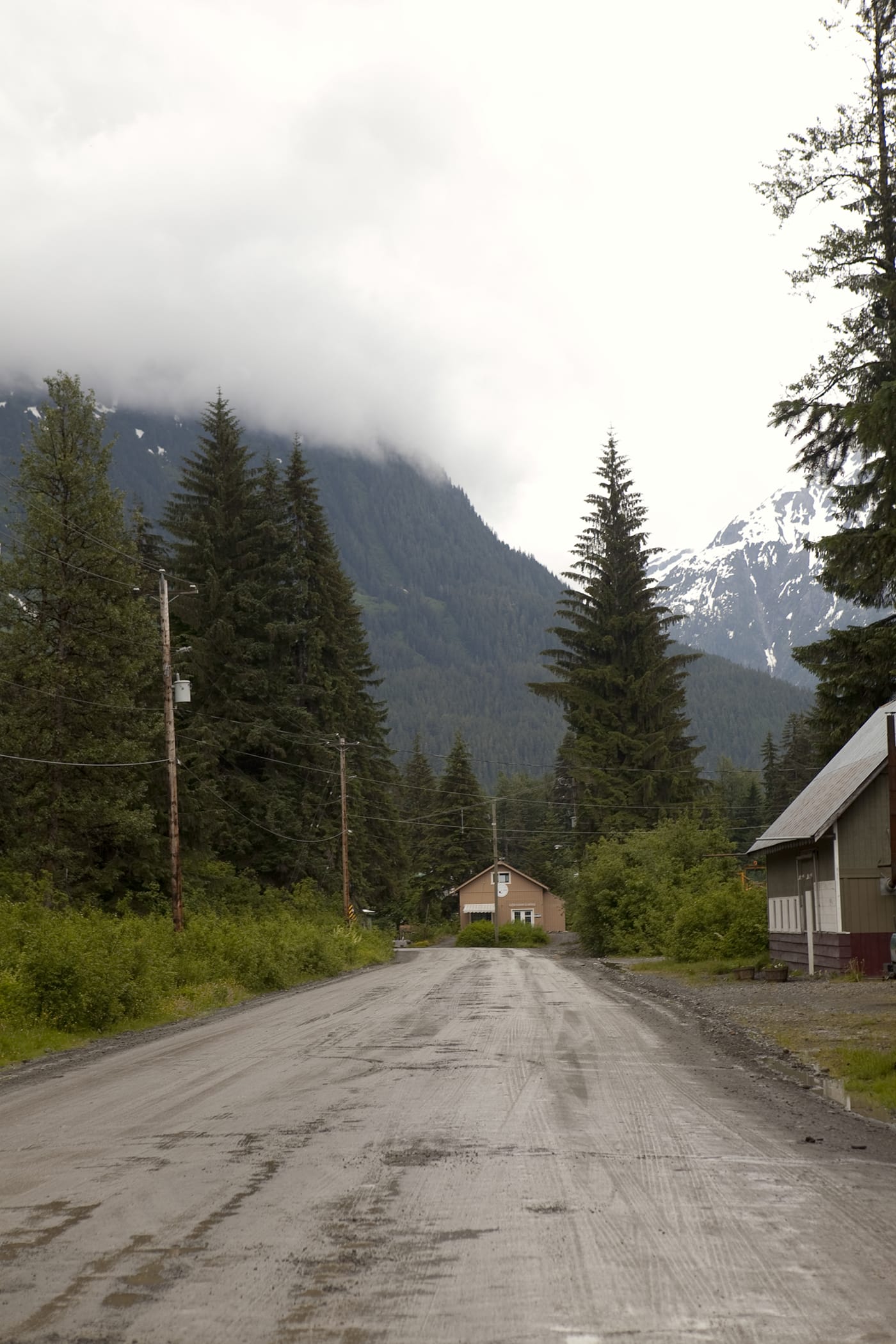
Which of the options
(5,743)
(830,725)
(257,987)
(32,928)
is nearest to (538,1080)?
(32,928)

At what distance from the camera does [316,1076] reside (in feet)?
38.1

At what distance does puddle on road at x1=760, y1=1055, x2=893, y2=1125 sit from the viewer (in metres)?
9.52

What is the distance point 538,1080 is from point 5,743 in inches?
1062

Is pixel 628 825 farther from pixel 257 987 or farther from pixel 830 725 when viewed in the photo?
pixel 257 987

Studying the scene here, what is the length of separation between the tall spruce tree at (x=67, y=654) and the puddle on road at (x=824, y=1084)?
82.0ft

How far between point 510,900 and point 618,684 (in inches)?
1914

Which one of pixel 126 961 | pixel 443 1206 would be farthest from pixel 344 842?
pixel 443 1206

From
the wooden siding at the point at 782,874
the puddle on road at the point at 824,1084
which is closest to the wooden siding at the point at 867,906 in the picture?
the wooden siding at the point at 782,874

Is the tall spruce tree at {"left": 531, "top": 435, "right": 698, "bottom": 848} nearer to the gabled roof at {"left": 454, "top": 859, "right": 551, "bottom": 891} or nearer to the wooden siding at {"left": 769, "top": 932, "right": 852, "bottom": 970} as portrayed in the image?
the wooden siding at {"left": 769, "top": 932, "right": 852, "bottom": 970}

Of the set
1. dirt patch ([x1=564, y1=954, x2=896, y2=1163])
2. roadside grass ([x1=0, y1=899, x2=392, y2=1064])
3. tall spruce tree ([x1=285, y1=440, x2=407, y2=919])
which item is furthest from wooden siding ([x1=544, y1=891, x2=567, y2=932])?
dirt patch ([x1=564, y1=954, x2=896, y2=1163])

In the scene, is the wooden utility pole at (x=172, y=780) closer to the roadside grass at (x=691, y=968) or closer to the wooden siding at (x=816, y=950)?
the roadside grass at (x=691, y=968)

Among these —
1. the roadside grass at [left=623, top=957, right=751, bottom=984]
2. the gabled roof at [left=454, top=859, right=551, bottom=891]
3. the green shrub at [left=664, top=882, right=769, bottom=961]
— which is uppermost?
the green shrub at [left=664, top=882, right=769, bottom=961]

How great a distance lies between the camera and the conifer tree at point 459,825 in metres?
92.4

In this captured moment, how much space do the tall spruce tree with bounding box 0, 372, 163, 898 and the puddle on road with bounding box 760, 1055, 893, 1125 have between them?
24991 millimetres
